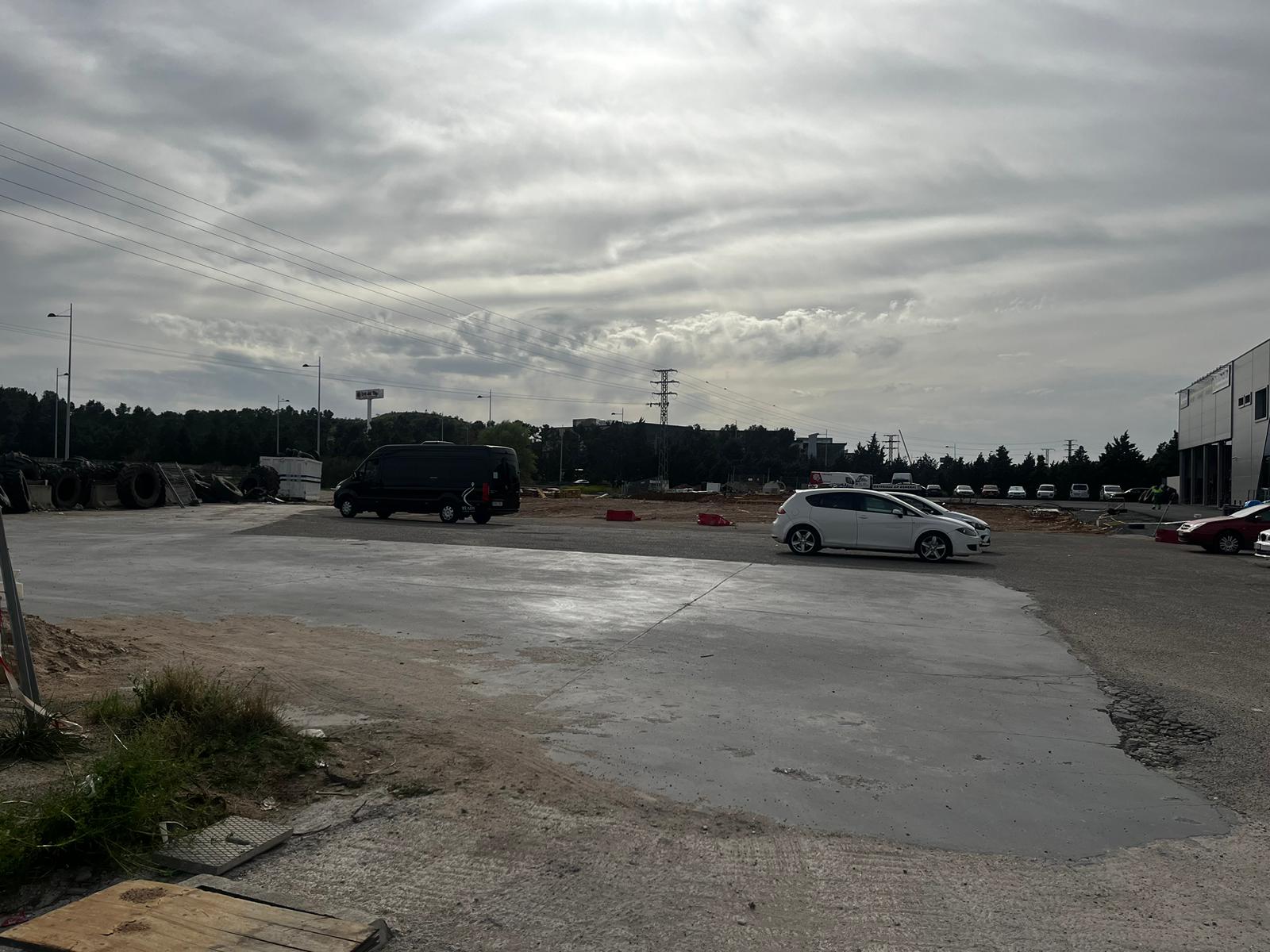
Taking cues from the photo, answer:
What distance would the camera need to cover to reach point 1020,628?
12.0 metres

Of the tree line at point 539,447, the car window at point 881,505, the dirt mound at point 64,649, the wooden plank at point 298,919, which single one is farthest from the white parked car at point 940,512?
the tree line at point 539,447

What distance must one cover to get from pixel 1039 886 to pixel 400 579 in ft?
41.0

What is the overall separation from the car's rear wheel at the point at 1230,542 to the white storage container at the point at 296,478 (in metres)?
40.0

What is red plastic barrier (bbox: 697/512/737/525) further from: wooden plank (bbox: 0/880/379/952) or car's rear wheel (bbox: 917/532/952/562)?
wooden plank (bbox: 0/880/379/952)

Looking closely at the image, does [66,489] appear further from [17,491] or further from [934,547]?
[934,547]

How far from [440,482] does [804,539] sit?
1510 centimetres

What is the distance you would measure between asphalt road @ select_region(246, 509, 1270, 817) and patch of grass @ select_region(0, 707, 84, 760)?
6908 millimetres

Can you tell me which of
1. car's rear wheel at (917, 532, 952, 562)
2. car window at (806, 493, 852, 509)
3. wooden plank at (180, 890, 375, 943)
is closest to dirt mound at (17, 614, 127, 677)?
wooden plank at (180, 890, 375, 943)

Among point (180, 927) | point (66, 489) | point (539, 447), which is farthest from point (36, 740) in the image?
point (539, 447)

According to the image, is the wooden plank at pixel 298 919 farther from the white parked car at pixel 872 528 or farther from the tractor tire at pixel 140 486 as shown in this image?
the tractor tire at pixel 140 486

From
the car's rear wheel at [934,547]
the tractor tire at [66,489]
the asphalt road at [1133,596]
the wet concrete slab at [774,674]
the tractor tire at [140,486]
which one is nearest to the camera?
the wet concrete slab at [774,674]

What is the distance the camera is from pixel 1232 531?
1017 inches

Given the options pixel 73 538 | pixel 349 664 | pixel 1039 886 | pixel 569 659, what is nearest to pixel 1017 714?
pixel 1039 886

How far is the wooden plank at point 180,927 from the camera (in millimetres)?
3557
